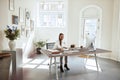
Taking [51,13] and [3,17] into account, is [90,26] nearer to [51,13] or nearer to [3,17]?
[51,13]

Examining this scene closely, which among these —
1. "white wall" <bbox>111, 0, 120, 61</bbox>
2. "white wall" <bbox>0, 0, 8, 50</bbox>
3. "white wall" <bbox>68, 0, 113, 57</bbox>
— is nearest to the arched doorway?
"white wall" <bbox>68, 0, 113, 57</bbox>

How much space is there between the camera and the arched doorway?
6.41 m

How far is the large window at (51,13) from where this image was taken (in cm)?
721

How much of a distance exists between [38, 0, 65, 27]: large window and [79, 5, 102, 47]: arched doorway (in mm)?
1098

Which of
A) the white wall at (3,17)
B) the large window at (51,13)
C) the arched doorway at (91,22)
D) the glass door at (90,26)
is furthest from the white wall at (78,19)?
the white wall at (3,17)

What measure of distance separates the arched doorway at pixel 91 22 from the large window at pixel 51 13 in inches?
43.2

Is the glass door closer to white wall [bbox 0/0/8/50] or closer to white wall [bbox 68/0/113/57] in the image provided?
white wall [bbox 68/0/113/57]

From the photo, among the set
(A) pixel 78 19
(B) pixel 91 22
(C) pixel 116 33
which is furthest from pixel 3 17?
(C) pixel 116 33

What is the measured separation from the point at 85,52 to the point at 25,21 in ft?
9.32

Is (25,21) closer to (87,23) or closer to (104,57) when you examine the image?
(87,23)

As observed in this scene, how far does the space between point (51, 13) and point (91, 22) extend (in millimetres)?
2092

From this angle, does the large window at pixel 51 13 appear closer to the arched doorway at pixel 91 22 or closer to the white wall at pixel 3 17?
the arched doorway at pixel 91 22

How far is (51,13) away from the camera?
24.0ft

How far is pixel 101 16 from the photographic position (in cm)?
630
